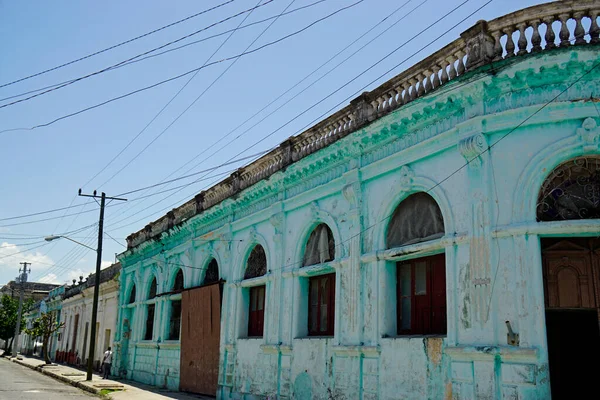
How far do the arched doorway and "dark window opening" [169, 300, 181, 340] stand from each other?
45.2ft

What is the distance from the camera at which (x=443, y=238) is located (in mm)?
9445

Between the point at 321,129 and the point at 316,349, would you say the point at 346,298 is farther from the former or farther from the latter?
the point at 321,129

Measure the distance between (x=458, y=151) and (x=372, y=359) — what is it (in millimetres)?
3991

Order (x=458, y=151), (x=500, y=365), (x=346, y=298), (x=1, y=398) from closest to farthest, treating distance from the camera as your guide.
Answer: (x=500, y=365)
(x=458, y=151)
(x=346, y=298)
(x=1, y=398)

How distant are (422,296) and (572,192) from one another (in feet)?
9.97

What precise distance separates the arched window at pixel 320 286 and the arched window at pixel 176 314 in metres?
8.32

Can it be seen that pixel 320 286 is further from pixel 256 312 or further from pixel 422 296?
pixel 422 296

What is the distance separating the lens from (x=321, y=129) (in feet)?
43.7

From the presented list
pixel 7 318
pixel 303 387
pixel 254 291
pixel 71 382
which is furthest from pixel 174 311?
pixel 7 318

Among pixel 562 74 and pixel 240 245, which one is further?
pixel 240 245

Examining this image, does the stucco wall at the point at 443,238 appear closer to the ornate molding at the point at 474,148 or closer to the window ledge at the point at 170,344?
the ornate molding at the point at 474,148

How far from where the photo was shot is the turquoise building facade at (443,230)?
8406 millimetres

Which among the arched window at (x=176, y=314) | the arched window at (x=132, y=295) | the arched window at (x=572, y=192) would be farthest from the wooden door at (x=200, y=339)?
the arched window at (x=572, y=192)

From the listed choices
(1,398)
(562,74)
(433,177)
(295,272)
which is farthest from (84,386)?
(562,74)
